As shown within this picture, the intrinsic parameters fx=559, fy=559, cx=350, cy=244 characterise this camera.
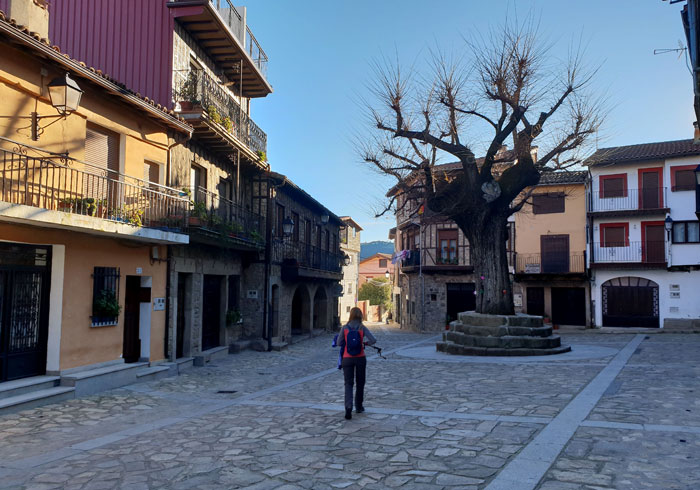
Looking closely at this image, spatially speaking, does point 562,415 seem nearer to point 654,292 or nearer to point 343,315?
point 654,292

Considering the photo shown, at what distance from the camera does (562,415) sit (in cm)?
749

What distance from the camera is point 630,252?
28.5 metres

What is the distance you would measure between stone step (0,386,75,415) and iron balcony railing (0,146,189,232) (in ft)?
9.64

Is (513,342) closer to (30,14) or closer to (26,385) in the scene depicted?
(26,385)

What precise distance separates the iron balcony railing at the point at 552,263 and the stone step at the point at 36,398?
83.0 ft

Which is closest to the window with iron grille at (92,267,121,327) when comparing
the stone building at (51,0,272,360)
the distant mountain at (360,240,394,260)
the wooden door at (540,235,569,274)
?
the stone building at (51,0,272,360)

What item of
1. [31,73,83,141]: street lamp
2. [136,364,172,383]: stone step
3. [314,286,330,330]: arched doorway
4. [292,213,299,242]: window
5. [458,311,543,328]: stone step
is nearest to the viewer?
[31,73,83,141]: street lamp

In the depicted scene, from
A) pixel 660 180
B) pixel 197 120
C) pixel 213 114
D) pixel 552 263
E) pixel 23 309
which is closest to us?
pixel 23 309

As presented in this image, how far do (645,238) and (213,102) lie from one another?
75.9 feet

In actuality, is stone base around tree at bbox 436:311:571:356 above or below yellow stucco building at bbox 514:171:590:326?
below

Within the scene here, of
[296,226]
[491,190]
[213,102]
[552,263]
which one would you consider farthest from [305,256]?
Answer: [552,263]

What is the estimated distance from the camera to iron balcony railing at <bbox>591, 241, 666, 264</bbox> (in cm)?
2797

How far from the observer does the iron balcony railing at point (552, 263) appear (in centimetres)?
2970

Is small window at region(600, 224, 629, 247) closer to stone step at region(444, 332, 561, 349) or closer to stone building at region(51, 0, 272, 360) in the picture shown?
stone step at region(444, 332, 561, 349)
